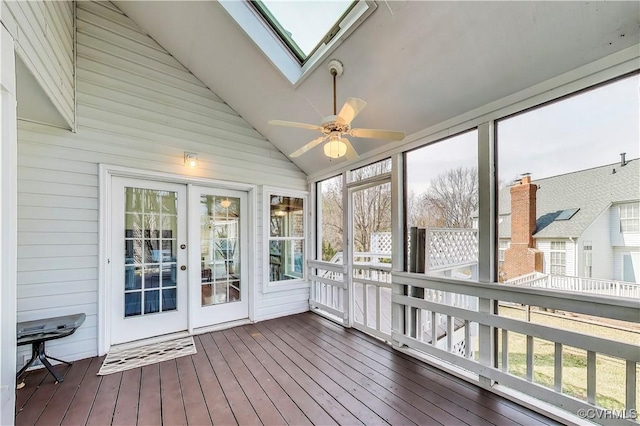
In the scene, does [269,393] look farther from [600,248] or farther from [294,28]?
[294,28]

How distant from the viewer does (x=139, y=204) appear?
3451 millimetres

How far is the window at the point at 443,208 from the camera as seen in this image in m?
2.71

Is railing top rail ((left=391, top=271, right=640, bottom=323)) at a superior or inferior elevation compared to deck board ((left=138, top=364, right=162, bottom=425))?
superior

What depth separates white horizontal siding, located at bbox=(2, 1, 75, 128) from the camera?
1.64m

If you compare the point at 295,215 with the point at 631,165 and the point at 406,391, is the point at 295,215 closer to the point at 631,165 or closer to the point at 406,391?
the point at 406,391

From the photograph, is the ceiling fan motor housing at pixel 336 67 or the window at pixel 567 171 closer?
the window at pixel 567 171

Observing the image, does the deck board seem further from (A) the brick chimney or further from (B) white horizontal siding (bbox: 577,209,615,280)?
(B) white horizontal siding (bbox: 577,209,615,280)

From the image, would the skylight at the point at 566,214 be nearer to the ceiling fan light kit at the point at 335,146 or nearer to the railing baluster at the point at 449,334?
the railing baluster at the point at 449,334

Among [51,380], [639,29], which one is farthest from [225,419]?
[639,29]

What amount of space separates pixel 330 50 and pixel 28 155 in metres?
3.17

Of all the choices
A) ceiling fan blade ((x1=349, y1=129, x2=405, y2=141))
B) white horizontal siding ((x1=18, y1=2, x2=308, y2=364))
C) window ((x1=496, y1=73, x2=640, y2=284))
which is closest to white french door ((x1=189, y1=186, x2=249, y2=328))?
white horizontal siding ((x1=18, y1=2, x2=308, y2=364))

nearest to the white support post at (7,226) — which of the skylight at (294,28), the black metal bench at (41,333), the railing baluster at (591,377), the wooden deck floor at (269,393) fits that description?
the wooden deck floor at (269,393)

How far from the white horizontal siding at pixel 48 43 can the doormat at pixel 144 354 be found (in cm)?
252

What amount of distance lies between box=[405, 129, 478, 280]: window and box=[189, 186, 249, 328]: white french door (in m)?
2.46
